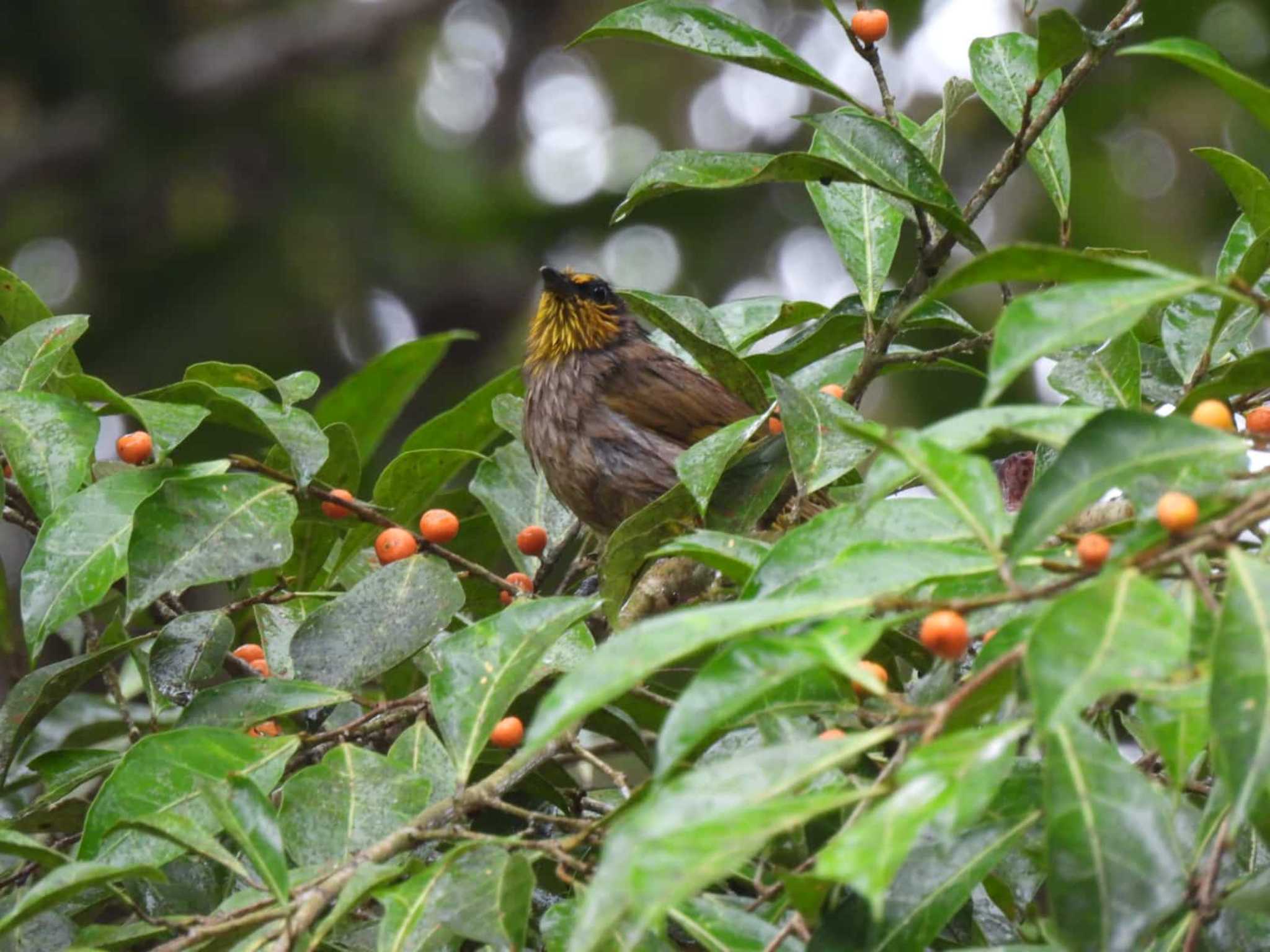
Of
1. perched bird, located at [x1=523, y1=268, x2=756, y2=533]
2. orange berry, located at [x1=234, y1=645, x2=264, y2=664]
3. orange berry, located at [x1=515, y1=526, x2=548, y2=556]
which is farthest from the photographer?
perched bird, located at [x1=523, y1=268, x2=756, y2=533]

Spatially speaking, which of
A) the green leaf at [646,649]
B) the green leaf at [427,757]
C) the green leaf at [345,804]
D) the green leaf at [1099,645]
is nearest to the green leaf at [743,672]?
the green leaf at [646,649]

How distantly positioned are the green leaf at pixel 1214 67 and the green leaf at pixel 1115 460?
44 centimetres

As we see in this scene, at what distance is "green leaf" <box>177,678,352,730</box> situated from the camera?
213 cm

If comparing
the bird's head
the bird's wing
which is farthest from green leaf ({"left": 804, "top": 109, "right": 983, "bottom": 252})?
the bird's head

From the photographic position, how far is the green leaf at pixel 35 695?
7.57 ft

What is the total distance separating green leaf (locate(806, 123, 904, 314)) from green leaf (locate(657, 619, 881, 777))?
143 centimetres

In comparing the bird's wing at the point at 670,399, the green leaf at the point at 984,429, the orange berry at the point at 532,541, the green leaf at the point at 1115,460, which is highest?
the green leaf at the point at 984,429

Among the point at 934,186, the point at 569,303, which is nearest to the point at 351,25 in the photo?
the point at 569,303

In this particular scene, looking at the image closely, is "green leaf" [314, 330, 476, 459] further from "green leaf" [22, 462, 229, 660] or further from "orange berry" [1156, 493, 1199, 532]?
"orange berry" [1156, 493, 1199, 532]

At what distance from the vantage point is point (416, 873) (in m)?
1.68

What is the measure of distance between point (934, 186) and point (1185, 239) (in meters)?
5.27

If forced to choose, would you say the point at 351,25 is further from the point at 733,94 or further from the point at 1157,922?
the point at 1157,922

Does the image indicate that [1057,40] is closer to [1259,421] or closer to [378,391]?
[1259,421]

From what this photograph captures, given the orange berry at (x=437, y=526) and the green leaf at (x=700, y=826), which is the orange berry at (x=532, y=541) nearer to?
the orange berry at (x=437, y=526)
